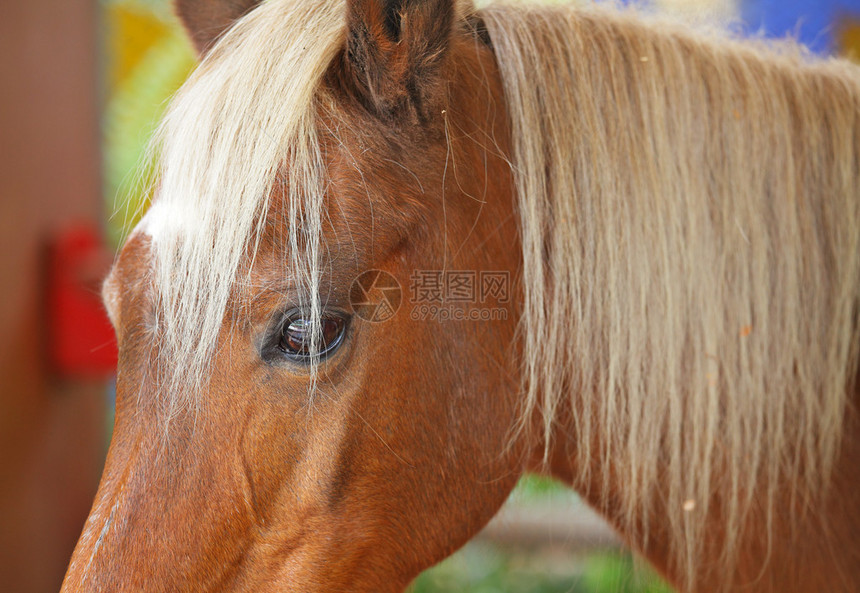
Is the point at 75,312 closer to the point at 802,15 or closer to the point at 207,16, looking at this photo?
the point at 207,16

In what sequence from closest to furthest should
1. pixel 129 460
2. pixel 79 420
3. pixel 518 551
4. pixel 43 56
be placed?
pixel 129 460, pixel 43 56, pixel 79 420, pixel 518 551

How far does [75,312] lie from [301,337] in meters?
1.29

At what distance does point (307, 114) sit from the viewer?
75cm

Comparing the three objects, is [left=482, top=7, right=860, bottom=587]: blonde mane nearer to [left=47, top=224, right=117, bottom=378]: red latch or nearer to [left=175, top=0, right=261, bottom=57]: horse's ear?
[left=175, top=0, right=261, bottom=57]: horse's ear

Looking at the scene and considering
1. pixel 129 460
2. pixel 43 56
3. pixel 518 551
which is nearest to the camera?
pixel 129 460

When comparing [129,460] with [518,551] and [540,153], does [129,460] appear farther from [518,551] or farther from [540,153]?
[518,551]

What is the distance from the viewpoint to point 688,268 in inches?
32.4

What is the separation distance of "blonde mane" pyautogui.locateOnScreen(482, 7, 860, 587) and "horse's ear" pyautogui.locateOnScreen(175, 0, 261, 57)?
501 mm

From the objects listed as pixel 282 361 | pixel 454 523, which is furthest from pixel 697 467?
pixel 282 361

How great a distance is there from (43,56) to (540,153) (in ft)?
5.43

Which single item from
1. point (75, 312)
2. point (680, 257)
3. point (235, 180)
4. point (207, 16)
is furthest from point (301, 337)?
point (75, 312)

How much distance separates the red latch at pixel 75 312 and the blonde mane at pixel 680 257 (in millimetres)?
1042

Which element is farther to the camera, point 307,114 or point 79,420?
point 79,420

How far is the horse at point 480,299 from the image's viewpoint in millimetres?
714
